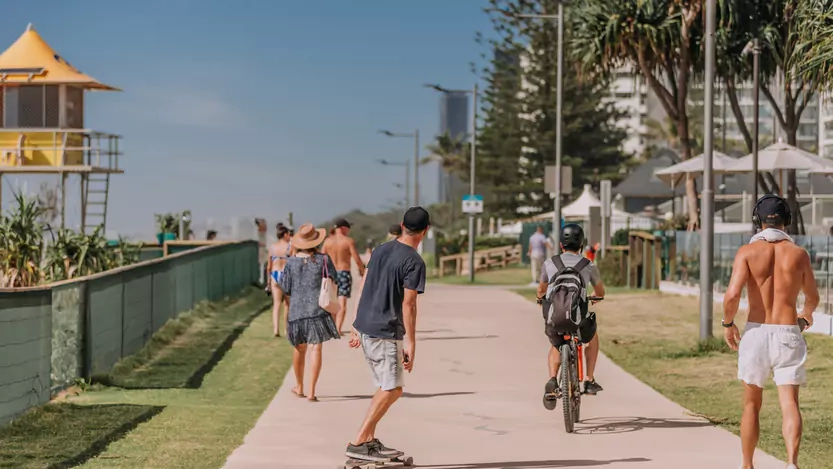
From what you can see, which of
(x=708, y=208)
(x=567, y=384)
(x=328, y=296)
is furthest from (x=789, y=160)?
(x=567, y=384)

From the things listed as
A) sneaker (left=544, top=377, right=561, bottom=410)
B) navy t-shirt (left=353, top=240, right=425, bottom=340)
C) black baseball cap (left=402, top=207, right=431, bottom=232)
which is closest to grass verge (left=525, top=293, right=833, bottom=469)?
sneaker (left=544, top=377, right=561, bottom=410)

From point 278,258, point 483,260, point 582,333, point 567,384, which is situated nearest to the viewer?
point 567,384

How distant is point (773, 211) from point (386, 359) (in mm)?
2684

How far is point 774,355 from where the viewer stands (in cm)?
853

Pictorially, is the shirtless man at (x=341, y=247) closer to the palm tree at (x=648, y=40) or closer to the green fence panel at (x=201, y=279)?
the green fence panel at (x=201, y=279)

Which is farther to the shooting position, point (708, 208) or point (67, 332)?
point (708, 208)

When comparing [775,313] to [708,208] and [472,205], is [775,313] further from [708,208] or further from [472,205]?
[472,205]

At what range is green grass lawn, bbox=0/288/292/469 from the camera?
10.1 metres

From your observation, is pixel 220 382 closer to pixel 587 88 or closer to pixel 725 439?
pixel 725 439

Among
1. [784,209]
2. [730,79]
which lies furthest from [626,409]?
[730,79]

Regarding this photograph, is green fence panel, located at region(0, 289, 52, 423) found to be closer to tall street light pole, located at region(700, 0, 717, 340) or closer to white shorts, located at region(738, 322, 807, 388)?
white shorts, located at region(738, 322, 807, 388)

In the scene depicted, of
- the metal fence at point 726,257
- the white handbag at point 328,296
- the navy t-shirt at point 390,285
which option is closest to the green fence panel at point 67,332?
the white handbag at point 328,296

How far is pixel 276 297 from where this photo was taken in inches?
870

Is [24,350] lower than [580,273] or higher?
lower
